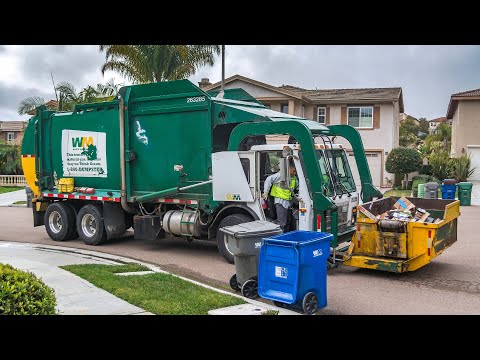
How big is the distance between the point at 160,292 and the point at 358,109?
26.9 meters

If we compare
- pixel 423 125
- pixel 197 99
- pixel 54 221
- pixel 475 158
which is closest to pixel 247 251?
pixel 197 99

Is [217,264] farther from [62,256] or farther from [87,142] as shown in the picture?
[87,142]

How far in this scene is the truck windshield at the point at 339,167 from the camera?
994 centimetres

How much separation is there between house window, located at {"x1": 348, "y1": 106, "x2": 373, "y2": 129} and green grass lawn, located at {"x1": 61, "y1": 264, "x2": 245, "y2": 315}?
25613mm

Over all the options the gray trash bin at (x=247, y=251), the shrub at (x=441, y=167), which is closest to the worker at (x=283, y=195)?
the gray trash bin at (x=247, y=251)

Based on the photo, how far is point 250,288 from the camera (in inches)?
298

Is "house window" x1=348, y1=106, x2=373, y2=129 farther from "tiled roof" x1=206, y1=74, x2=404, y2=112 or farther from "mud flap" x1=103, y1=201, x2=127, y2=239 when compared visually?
"mud flap" x1=103, y1=201, x2=127, y2=239

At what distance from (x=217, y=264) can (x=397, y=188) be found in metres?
21.8

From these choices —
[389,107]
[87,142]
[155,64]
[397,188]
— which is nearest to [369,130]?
[389,107]

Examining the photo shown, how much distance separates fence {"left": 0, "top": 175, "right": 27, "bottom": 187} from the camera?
34906mm

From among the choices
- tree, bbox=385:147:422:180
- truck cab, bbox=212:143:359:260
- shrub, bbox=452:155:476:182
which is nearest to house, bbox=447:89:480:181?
shrub, bbox=452:155:476:182

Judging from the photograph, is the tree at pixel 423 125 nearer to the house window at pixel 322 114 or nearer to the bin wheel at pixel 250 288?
the house window at pixel 322 114

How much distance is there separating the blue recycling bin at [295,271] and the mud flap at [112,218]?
606 centimetres

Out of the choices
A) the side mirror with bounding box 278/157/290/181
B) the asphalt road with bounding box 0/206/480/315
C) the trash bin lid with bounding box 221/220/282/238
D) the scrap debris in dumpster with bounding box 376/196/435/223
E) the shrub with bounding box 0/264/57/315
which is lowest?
the asphalt road with bounding box 0/206/480/315
